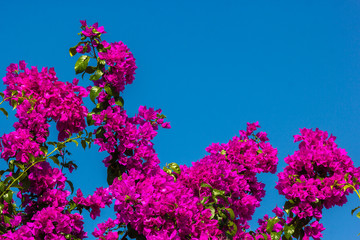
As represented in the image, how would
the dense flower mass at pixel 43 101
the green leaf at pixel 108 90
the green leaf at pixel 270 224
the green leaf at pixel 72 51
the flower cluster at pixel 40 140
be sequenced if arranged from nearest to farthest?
the flower cluster at pixel 40 140 → the dense flower mass at pixel 43 101 → the green leaf at pixel 108 90 → the green leaf at pixel 72 51 → the green leaf at pixel 270 224

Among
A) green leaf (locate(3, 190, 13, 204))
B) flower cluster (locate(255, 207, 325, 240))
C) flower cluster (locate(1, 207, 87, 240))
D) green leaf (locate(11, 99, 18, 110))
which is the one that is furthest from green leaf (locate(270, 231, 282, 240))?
green leaf (locate(11, 99, 18, 110))

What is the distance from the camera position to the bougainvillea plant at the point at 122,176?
547 centimetres

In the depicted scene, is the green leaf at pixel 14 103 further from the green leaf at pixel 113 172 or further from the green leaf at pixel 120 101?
the green leaf at pixel 113 172

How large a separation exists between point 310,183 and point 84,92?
354cm

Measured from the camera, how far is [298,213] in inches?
281

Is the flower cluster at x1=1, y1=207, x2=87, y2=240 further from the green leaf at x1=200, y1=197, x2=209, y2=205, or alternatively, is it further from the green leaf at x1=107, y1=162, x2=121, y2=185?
the green leaf at x1=200, y1=197, x2=209, y2=205

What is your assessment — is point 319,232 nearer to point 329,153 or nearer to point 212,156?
point 329,153

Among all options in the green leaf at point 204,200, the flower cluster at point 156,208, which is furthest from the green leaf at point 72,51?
the green leaf at point 204,200

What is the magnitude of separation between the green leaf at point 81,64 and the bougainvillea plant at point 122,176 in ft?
0.04

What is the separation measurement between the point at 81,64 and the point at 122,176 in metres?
1.69

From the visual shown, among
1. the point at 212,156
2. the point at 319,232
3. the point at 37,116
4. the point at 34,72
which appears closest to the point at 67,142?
the point at 37,116

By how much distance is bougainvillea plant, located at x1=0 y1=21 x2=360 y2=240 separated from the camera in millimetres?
5473

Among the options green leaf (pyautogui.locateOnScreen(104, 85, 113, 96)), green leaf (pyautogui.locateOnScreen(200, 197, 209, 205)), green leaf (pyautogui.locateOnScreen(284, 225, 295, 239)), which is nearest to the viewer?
green leaf (pyautogui.locateOnScreen(200, 197, 209, 205))

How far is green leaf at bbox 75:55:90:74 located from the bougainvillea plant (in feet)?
0.04
